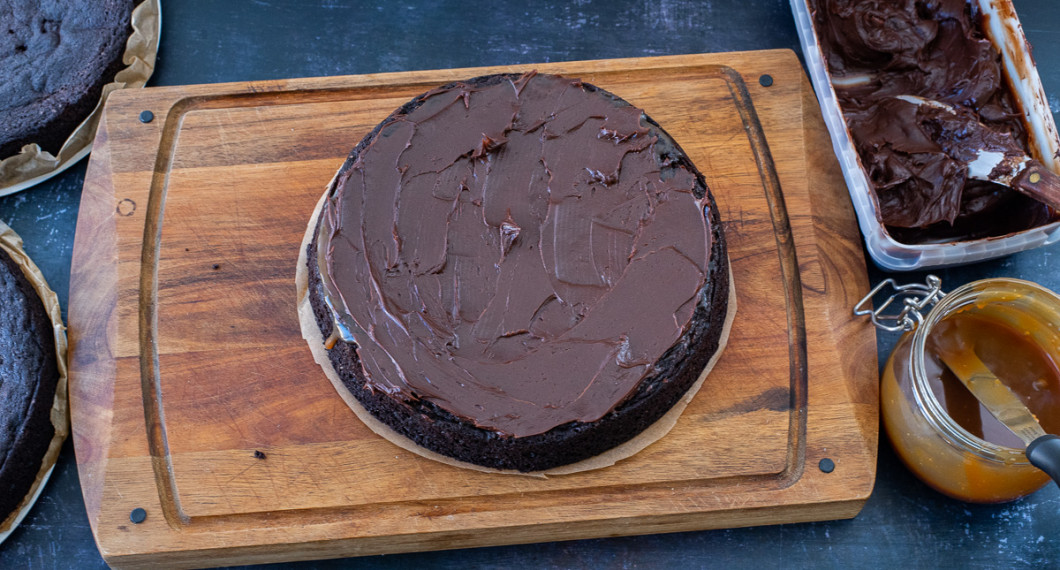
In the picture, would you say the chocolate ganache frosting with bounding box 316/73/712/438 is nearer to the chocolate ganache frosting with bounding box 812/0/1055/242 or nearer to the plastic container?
the plastic container

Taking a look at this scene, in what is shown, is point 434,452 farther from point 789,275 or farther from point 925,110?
point 925,110

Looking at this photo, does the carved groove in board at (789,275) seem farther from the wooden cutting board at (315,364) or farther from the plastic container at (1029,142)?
the plastic container at (1029,142)

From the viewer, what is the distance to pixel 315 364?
2.66m

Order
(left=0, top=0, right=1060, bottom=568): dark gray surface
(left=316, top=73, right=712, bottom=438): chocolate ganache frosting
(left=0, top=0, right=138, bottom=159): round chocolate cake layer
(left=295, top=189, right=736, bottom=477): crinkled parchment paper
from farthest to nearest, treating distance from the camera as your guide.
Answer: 1. (left=0, top=0, right=138, bottom=159): round chocolate cake layer
2. (left=0, top=0, right=1060, bottom=568): dark gray surface
3. (left=295, top=189, right=736, bottom=477): crinkled parchment paper
4. (left=316, top=73, right=712, bottom=438): chocolate ganache frosting

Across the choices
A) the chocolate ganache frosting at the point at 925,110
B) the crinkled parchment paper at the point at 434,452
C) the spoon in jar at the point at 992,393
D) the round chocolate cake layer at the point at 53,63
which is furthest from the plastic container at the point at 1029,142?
the round chocolate cake layer at the point at 53,63

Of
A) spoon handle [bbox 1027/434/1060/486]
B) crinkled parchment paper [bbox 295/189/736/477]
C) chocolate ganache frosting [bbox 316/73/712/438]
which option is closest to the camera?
spoon handle [bbox 1027/434/1060/486]

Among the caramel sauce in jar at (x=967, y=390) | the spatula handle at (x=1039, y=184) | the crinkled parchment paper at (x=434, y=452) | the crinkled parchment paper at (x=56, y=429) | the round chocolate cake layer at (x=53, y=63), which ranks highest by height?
the spatula handle at (x=1039, y=184)

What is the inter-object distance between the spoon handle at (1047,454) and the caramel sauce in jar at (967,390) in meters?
0.13

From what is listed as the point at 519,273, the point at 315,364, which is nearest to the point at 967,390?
the point at 519,273

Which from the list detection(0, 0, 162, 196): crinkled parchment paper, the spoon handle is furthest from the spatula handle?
detection(0, 0, 162, 196): crinkled parchment paper

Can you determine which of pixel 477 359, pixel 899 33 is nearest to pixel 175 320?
pixel 477 359

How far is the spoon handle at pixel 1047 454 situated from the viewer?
2064 mm

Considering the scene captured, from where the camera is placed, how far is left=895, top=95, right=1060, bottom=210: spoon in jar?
2.64 meters

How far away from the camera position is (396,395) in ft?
7.52
